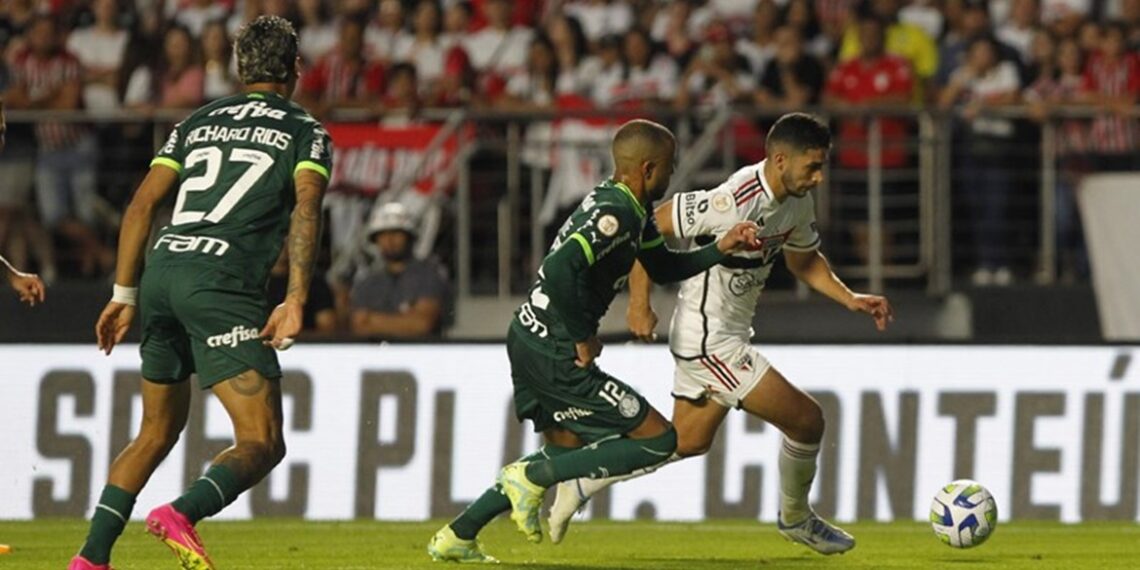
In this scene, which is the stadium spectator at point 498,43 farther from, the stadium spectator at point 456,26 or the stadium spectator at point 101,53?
the stadium spectator at point 101,53

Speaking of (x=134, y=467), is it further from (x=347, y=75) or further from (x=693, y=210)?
(x=347, y=75)

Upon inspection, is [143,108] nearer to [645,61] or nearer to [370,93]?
[370,93]

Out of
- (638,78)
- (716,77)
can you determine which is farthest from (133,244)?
(716,77)

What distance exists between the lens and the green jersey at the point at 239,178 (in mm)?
8867

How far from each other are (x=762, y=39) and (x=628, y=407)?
28.5 feet

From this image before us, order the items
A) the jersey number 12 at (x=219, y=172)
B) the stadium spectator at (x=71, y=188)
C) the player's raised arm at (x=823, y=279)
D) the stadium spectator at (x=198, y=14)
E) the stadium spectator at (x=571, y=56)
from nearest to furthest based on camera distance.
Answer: the jersey number 12 at (x=219, y=172), the player's raised arm at (x=823, y=279), the stadium spectator at (x=71, y=188), the stadium spectator at (x=571, y=56), the stadium spectator at (x=198, y=14)

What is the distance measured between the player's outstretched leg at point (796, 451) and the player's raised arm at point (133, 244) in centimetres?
335

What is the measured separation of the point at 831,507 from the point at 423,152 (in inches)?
192

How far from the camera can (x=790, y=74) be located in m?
17.8

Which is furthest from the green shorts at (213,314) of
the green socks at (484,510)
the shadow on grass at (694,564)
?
the shadow on grass at (694,564)

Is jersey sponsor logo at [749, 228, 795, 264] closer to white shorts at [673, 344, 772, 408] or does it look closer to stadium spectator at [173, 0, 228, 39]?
white shorts at [673, 344, 772, 408]

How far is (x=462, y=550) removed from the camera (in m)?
10.3

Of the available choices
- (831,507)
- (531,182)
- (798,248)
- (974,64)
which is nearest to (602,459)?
(798,248)

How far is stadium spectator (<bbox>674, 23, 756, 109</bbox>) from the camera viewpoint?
17734 millimetres
